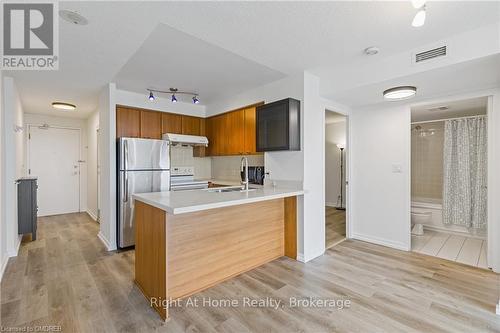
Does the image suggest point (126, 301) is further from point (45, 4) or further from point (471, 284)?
point (471, 284)

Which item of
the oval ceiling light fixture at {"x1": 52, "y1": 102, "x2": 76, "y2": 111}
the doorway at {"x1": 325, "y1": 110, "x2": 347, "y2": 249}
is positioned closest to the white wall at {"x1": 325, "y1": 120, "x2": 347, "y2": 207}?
the doorway at {"x1": 325, "y1": 110, "x2": 347, "y2": 249}

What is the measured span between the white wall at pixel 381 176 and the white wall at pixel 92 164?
200 inches

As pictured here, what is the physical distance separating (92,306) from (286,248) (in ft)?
7.29

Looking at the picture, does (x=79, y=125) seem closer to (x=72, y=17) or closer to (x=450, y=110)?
(x=72, y=17)

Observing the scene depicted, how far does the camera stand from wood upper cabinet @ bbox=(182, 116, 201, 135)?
4.62 metres

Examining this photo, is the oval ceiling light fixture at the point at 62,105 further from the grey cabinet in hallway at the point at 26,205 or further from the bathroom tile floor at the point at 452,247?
the bathroom tile floor at the point at 452,247

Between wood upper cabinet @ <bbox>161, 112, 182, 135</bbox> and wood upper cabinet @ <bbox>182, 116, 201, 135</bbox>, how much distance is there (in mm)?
87

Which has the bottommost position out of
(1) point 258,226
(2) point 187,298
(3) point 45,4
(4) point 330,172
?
(2) point 187,298

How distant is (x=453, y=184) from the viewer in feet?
13.4

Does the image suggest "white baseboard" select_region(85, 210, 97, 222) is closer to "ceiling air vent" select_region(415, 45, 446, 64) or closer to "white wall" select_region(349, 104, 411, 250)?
"white wall" select_region(349, 104, 411, 250)

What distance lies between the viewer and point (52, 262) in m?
3.03

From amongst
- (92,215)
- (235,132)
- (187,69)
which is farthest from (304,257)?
(92,215)

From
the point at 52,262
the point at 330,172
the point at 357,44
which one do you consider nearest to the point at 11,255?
the point at 52,262

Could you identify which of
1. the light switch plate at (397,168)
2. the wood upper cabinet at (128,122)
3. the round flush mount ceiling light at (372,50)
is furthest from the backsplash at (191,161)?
the round flush mount ceiling light at (372,50)
